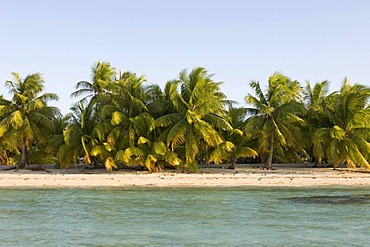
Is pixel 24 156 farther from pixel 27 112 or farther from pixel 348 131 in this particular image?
pixel 348 131

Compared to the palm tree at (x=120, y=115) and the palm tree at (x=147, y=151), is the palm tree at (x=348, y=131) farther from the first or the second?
the palm tree at (x=120, y=115)

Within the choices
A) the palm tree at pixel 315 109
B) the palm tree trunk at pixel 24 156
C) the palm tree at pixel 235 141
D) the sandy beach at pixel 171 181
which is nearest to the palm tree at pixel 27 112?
the palm tree trunk at pixel 24 156

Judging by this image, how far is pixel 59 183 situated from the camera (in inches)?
980

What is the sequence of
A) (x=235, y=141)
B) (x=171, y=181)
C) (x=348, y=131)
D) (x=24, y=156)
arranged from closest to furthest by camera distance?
1. (x=171, y=181)
2. (x=348, y=131)
3. (x=235, y=141)
4. (x=24, y=156)

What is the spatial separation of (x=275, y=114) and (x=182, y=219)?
20.2 meters

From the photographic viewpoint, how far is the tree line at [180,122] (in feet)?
100

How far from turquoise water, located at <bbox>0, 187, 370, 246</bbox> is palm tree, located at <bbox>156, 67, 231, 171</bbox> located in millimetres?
9895

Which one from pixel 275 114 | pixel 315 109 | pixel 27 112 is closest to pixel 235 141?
pixel 275 114

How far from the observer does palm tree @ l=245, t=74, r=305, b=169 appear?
31328 mm

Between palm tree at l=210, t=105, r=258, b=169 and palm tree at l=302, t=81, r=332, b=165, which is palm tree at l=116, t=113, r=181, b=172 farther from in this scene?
palm tree at l=302, t=81, r=332, b=165

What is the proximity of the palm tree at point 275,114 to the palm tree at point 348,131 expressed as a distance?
77.1 inches

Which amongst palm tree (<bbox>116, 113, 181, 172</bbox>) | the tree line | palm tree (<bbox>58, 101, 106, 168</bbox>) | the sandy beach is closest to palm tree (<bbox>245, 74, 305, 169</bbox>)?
the tree line

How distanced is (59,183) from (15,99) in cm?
1122

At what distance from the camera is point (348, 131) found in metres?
31.5
